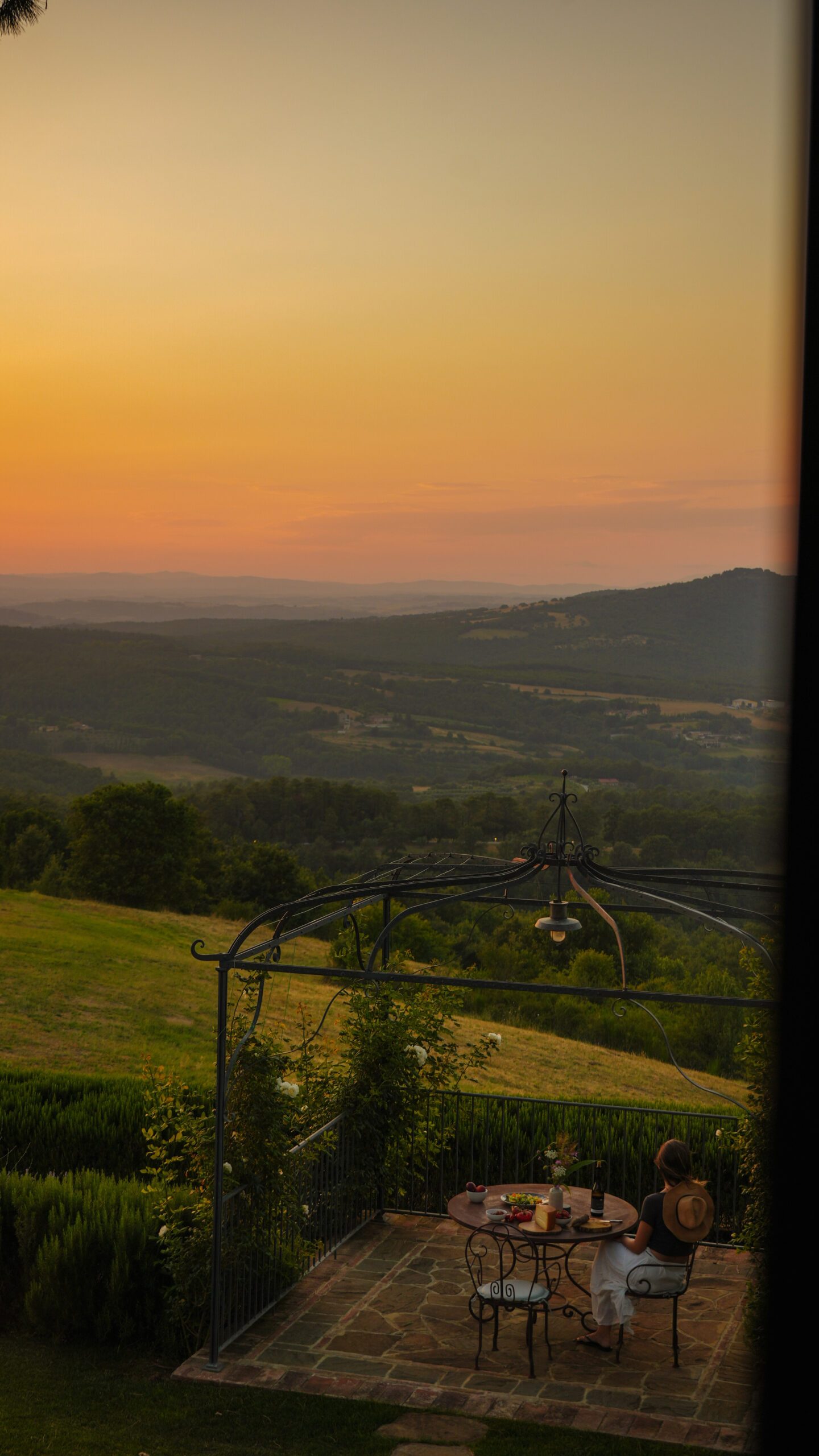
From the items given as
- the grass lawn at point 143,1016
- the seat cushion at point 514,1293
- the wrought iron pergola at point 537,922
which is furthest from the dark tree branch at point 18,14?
the grass lawn at point 143,1016

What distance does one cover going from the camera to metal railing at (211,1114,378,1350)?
752cm

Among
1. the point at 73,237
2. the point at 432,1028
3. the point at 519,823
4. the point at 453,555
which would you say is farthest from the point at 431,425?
the point at 432,1028

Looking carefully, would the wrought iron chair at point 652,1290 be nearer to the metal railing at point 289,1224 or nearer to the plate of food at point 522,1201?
the plate of food at point 522,1201

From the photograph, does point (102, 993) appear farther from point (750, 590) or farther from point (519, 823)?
point (750, 590)

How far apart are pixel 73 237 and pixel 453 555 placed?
153ft

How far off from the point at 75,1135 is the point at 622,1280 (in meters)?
5.50

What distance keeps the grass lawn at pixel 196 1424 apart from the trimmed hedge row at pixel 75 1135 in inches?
121

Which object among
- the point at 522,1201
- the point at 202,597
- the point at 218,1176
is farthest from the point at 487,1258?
the point at 202,597

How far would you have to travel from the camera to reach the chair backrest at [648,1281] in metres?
7.38

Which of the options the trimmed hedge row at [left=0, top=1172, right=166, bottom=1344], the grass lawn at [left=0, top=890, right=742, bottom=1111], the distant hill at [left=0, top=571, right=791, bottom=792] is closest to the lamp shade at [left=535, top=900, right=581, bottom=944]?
the trimmed hedge row at [left=0, top=1172, right=166, bottom=1344]

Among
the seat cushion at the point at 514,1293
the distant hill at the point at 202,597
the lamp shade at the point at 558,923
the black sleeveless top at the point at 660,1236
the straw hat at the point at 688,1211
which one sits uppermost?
the distant hill at the point at 202,597

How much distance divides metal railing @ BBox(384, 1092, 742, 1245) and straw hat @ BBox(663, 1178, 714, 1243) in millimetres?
2106

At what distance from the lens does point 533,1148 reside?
1036cm

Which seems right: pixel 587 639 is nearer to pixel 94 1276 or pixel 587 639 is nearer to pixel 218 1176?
pixel 94 1276
